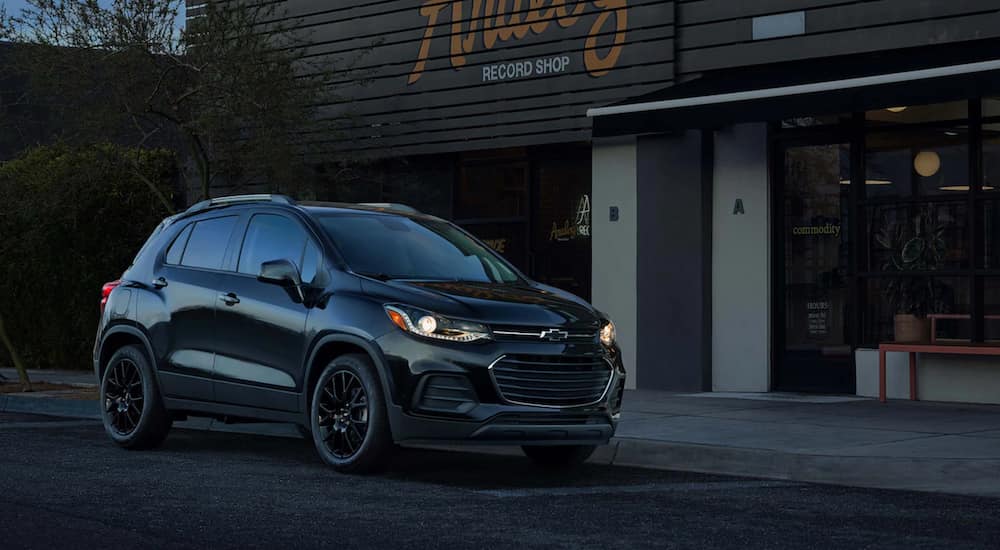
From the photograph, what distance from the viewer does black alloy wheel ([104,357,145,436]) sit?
11031 millimetres

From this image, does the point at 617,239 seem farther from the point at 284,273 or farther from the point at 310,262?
the point at 284,273

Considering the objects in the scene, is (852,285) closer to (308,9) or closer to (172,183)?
(308,9)

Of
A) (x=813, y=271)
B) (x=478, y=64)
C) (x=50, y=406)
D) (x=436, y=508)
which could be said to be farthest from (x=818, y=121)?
(x=436, y=508)

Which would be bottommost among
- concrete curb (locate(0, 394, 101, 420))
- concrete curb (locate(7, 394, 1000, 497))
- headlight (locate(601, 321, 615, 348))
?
concrete curb (locate(0, 394, 101, 420))

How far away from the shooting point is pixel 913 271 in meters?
14.7

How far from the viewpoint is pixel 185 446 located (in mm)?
11477

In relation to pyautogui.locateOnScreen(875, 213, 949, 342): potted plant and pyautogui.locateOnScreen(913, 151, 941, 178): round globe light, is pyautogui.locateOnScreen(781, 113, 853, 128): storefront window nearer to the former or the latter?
pyautogui.locateOnScreen(913, 151, 941, 178): round globe light

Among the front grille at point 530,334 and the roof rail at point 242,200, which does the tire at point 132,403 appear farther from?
the front grille at point 530,334

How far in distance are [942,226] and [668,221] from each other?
3.11 m

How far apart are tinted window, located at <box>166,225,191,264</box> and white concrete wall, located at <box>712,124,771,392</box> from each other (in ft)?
22.5

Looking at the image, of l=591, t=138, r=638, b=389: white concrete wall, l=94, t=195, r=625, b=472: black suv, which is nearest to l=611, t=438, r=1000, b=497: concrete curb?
l=94, t=195, r=625, b=472: black suv

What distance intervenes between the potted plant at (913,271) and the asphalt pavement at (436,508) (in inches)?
205

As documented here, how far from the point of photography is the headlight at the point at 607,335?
9477 mm

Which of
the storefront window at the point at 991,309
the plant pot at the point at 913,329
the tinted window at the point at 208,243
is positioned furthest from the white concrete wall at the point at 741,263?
the tinted window at the point at 208,243
